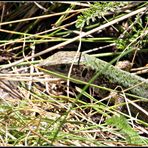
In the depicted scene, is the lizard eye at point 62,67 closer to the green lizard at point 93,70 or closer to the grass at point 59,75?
the green lizard at point 93,70

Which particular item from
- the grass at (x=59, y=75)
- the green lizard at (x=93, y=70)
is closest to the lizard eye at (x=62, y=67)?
the green lizard at (x=93, y=70)

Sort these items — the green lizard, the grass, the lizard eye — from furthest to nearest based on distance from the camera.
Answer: the lizard eye, the green lizard, the grass

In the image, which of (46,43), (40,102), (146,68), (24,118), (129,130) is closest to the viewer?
(129,130)

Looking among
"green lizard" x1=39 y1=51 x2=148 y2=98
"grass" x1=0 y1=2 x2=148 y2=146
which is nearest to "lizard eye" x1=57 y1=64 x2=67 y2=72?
"green lizard" x1=39 y1=51 x2=148 y2=98

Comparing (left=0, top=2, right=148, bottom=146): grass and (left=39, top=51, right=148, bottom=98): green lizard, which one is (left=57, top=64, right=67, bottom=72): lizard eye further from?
(left=0, top=2, right=148, bottom=146): grass

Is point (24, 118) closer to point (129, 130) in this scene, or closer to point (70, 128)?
point (70, 128)

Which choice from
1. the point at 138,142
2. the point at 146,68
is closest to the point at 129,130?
the point at 138,142
